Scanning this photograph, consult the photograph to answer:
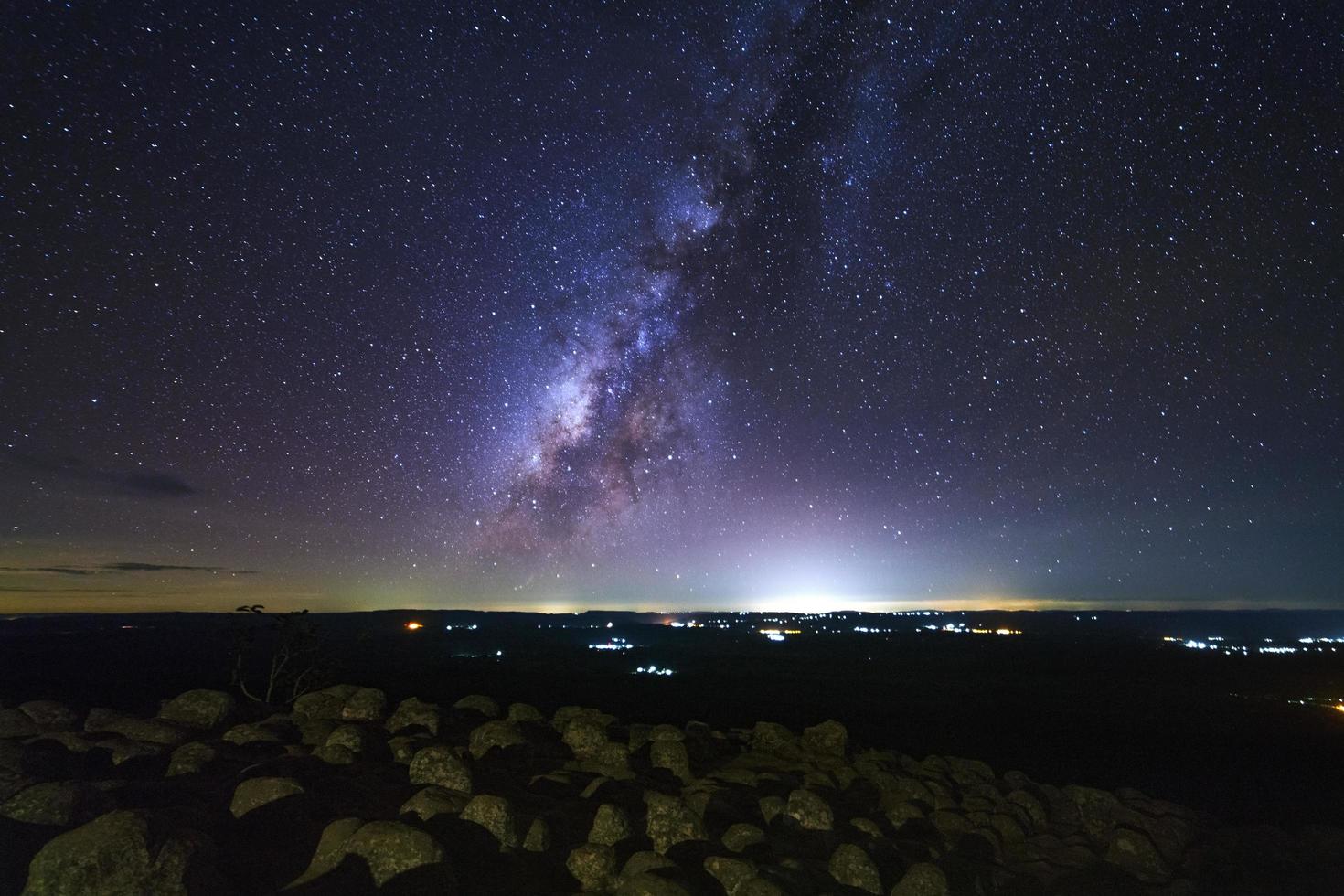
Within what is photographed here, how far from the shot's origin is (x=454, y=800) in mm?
11773

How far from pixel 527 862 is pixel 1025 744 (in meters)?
30.3

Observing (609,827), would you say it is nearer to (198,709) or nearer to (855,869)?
(855,869)

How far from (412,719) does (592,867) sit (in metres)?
8.57

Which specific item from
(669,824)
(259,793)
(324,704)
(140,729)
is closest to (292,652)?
(324,704)

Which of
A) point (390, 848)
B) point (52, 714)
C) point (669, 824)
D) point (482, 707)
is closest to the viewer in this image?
point (390, 848)

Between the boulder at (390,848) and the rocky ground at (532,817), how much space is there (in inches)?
1.1

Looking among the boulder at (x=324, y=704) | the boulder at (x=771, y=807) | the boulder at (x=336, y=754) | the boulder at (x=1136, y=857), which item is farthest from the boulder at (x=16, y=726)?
the boulder at (x=1136, y=857)

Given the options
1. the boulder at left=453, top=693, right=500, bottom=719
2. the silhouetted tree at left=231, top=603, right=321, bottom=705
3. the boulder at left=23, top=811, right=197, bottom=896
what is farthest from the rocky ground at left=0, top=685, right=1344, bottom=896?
the silhouetted tree at left=231, top=603, right=321, bottom=705

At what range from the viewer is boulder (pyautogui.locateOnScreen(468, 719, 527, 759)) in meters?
15.9

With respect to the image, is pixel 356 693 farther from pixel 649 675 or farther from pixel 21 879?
pixel 649 675

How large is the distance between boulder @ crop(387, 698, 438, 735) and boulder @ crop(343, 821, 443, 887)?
747 centimetres

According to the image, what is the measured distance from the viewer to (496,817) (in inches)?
441

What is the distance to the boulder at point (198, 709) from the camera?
1591 cm

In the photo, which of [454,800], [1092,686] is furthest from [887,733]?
[1092,686]
